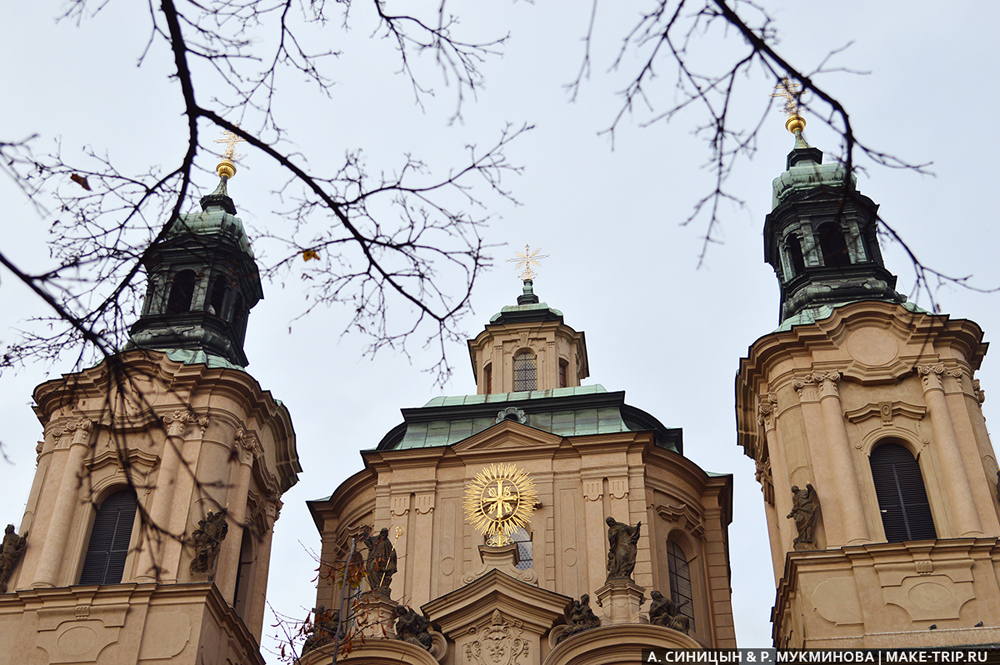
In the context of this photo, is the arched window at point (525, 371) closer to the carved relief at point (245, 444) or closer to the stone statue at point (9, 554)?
the carved relief at point (245, 444)

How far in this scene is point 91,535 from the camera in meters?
24.1

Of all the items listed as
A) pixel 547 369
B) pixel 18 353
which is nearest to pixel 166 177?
pixel 18 353

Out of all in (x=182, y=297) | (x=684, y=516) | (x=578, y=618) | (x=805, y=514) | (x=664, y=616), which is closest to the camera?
(x=664, y=616)

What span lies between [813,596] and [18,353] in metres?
16.0

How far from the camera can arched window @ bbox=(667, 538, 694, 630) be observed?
81.0 ft

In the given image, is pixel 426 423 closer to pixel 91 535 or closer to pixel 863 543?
pixel 91 535

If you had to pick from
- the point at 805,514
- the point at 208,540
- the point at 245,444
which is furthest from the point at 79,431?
the point at 805,514

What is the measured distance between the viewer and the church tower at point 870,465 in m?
20.7

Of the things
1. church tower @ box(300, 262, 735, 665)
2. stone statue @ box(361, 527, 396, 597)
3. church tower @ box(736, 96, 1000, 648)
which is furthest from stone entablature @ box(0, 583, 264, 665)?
church tower @ box(736, 96, 1000, 648)

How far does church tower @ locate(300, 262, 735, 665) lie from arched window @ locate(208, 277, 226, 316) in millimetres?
4865

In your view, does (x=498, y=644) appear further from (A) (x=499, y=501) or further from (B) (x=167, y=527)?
A: (B) (x=167, y=527)

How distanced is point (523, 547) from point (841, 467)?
19.5 ft

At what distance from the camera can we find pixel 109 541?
24.0 metres

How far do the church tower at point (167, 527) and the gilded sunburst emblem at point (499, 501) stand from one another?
14.3 feet
